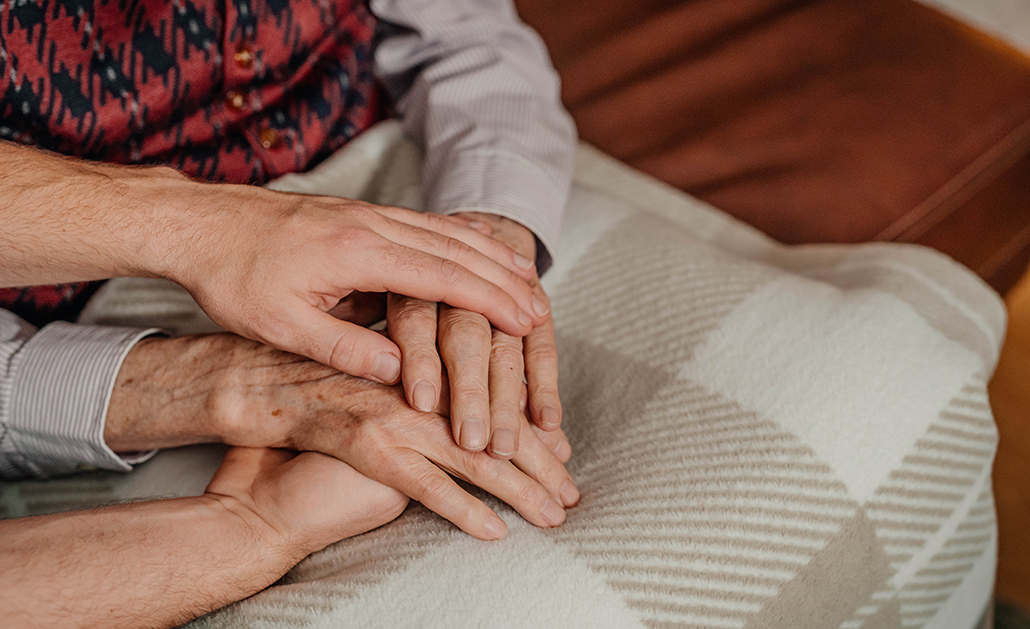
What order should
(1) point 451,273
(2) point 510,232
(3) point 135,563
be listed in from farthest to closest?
1. (2) point 510,232
2. (1) point 451,273
3. (3) point 135,563

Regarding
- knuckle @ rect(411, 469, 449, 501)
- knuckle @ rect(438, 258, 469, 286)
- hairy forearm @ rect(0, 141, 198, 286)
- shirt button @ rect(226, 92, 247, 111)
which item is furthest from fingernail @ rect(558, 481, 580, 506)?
shirt button @ rect(226, 92, 247, 111)

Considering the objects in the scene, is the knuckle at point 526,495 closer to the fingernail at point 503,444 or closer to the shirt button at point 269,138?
the fingernail at point 503,444

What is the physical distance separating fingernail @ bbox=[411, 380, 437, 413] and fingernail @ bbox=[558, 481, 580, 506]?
0.15 meters

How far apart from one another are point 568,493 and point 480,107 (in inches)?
22.8

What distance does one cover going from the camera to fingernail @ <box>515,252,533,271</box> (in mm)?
762

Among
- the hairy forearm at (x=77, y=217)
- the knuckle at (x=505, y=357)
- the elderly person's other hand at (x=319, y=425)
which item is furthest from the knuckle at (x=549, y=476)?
the hairy forearm at (x=77, y=217)

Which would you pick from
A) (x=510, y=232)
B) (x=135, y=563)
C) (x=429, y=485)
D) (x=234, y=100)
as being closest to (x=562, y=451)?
(x=429, y=485)

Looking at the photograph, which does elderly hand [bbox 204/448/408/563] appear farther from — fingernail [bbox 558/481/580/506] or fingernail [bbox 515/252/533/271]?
fingernail [bbox 515/252/533/271]

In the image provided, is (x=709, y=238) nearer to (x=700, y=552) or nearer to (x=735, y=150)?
(x=735, y=150)

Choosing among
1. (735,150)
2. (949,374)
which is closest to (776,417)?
(949,374)

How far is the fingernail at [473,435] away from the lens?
2.06ft

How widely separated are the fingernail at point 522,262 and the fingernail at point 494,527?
0.28m

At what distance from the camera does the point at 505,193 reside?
0.87 m

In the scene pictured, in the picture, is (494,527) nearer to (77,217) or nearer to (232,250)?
(232,250)
